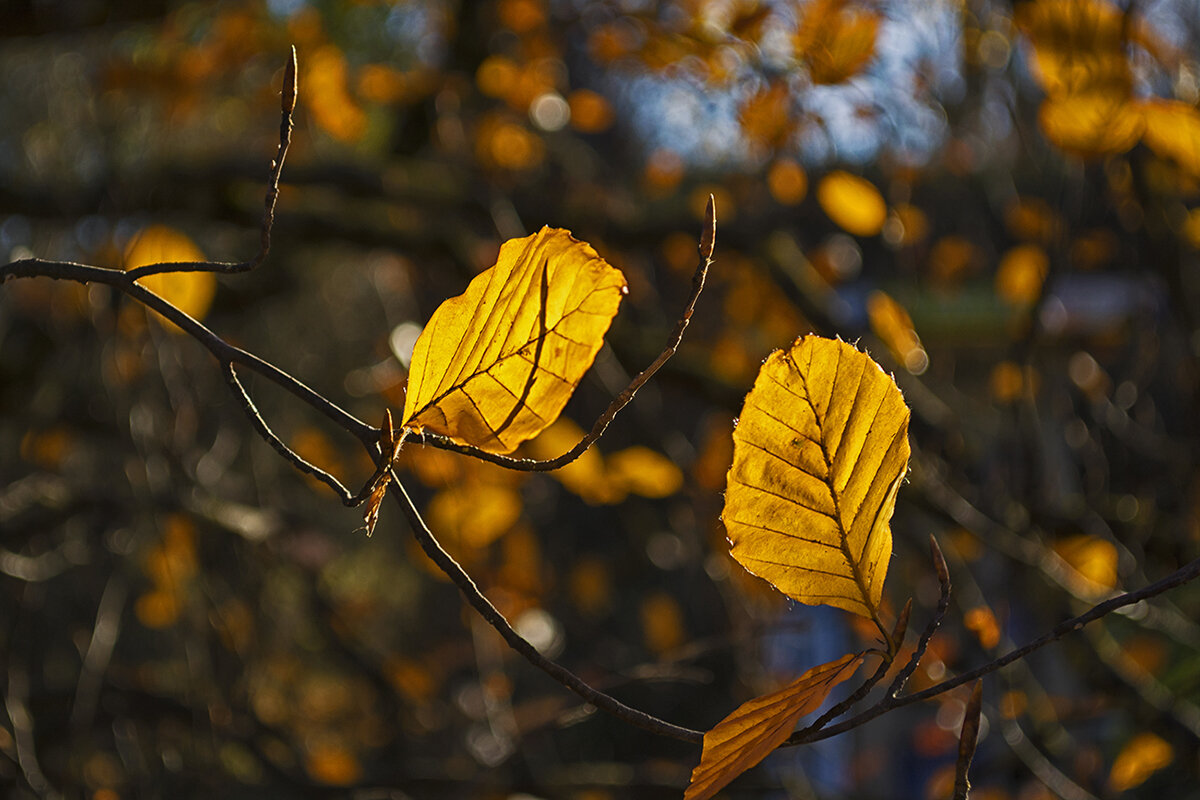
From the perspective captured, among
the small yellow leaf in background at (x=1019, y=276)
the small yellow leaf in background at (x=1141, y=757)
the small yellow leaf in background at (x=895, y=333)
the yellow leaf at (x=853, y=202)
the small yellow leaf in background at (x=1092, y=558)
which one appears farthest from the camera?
the small yellow leaf in background at (x=1019, y=276)

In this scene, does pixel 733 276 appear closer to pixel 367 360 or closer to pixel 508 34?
pixel 508 34

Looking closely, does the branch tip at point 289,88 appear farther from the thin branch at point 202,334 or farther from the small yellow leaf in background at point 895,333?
the small yellow leaf in background at point 895,333

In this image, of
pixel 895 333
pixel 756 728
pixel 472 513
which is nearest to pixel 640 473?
Result: pixel 472 513

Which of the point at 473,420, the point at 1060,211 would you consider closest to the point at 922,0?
the point at 1060,211

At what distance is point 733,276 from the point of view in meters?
2.78

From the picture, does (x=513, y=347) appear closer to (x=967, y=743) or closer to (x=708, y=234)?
(x=708, y=234)

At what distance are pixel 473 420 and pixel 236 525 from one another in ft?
4.78

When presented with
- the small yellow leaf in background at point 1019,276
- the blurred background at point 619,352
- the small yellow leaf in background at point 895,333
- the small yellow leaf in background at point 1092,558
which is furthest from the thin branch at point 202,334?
the small yellow leaf in background at point 1019,276

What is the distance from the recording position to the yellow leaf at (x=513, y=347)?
0.45 metres

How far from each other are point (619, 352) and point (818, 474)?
1.40 m

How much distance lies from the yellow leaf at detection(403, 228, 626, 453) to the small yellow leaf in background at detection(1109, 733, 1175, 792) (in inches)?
49.2

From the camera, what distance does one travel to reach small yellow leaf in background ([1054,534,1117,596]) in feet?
5.46

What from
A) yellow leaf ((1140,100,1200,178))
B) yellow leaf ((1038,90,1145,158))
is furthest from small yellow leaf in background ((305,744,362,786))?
yellow leaf ((1140,100,1200,178))

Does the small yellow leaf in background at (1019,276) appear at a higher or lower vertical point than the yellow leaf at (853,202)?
lower
